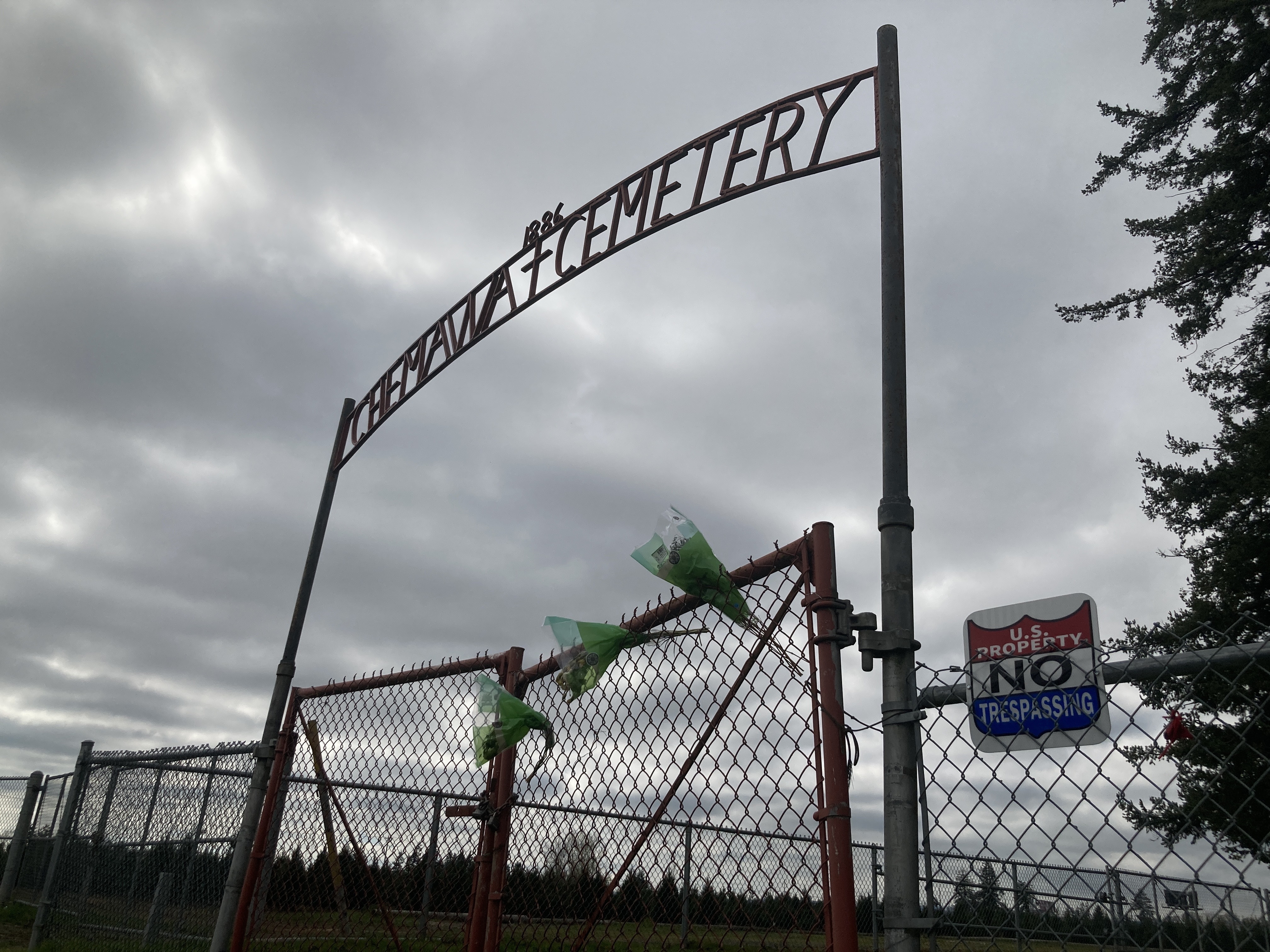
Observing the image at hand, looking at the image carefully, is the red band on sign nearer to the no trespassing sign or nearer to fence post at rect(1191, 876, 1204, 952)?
the no trespassing sign

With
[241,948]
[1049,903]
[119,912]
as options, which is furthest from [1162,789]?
[119,912]

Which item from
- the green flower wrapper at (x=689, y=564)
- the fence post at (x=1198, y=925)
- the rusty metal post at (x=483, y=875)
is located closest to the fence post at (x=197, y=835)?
the rusty metal post at (x=483, y=875)

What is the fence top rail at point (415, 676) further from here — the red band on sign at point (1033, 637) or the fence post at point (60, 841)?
the fence post at point (60, 841)

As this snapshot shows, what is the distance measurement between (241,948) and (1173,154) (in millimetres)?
13254

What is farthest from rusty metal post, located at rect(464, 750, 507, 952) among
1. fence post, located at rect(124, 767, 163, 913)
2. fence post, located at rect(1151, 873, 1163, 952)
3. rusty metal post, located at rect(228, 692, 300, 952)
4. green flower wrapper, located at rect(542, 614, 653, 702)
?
fence post, located at rect(124, 767, 163, 913)

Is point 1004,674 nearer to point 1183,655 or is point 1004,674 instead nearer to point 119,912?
point 1183,655

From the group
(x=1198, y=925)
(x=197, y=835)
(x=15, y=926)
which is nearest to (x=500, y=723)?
(x=1198, y=925)

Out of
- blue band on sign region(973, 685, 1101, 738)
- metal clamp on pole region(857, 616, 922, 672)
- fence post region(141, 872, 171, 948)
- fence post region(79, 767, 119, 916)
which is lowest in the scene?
fence post region(141, 872, 171, 948)

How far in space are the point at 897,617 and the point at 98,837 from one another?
8702mm

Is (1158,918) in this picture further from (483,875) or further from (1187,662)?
(483,875)

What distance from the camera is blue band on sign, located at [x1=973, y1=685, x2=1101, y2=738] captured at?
5.87 feet

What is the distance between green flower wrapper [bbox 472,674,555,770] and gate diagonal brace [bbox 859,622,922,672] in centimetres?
158

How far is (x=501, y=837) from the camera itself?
351 centimetres

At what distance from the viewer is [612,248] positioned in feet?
15.5
